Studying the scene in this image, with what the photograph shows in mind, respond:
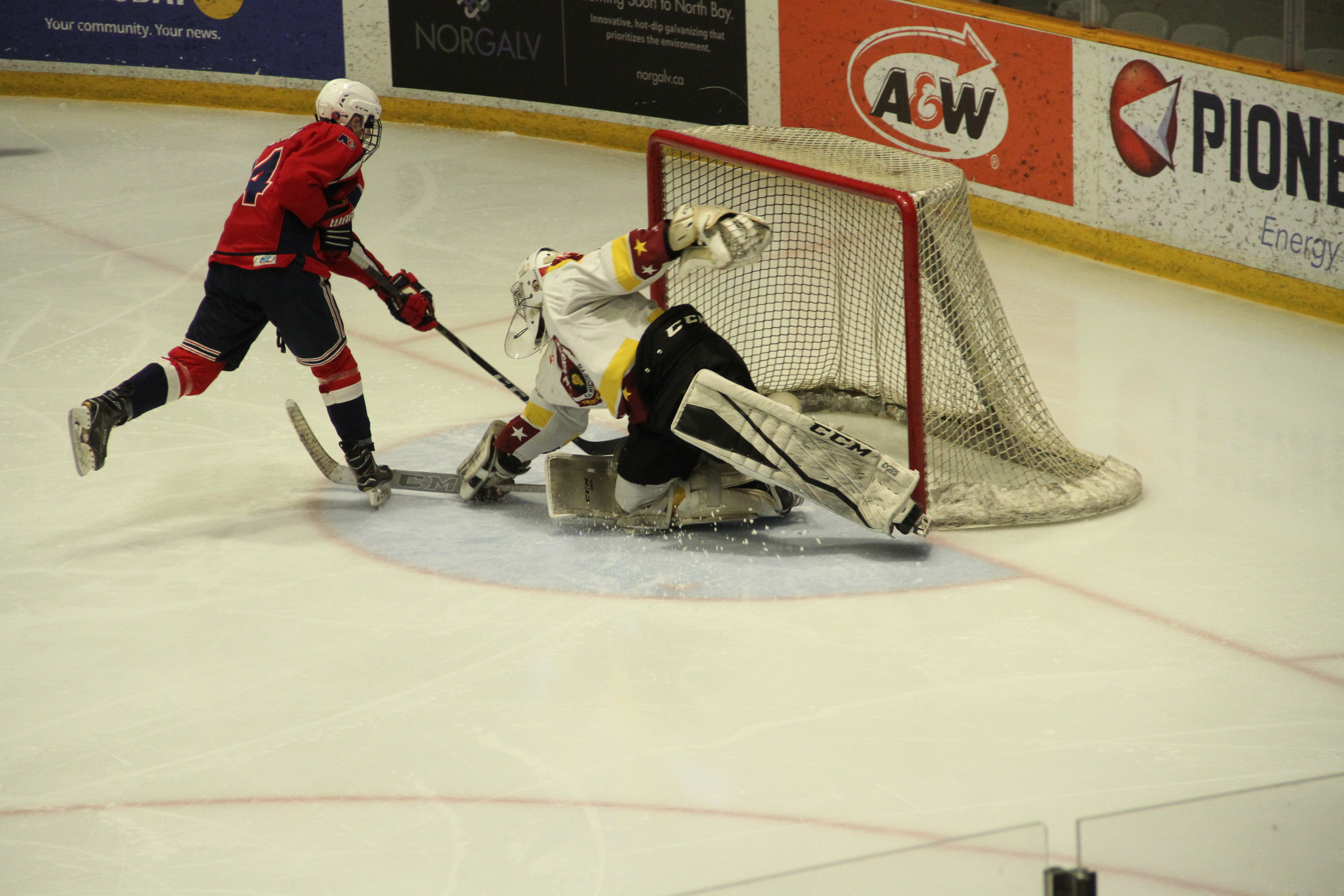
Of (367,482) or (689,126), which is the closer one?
(367,482)

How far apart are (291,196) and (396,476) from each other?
0.80m

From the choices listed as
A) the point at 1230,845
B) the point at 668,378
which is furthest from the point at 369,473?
the point at 1230,845

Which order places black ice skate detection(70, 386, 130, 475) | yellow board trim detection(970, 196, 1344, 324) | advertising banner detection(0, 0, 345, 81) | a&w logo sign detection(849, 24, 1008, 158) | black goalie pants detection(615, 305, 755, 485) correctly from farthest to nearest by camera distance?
advertising banner detection(0, 0, 345, 81) → a&w logo sign detection(849, 24, 1008, 158) → yellow board trim detection(970, 196, 1344, 324) → black ice skate detection(70, 386, 130, 475) → black goalie pants detection(615, 305, 755, 485)

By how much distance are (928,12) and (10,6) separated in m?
5.36

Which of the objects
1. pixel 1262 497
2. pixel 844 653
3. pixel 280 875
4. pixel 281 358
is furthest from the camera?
pixel 281 358

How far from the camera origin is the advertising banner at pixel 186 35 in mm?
8453

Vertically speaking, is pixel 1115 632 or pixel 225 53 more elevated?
pixel 225 53

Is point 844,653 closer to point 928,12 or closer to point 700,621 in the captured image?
point 700,621

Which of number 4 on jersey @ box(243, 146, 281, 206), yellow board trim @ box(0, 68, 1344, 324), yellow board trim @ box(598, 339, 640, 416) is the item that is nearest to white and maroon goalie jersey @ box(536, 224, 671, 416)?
yellow board trim @ box(598, 339, 640, 416)

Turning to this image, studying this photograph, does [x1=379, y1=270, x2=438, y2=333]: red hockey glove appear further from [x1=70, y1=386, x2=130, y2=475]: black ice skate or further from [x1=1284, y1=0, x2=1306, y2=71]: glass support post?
[x1=1284, y1=0, x2=1306, y2=71]: glass support post

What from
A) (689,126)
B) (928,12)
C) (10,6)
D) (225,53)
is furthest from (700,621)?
(10,6)

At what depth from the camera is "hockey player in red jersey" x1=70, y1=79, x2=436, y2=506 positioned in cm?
378

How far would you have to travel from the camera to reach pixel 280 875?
8.25 feet

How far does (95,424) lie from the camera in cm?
376
